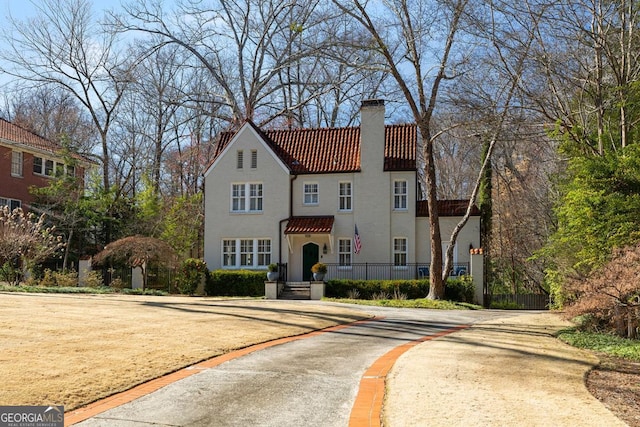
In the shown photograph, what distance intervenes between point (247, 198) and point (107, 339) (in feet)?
76.2

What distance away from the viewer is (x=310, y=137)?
36.2 m

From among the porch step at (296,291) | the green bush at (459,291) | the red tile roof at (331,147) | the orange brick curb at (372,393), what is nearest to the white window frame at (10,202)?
the red tile roof at (331,147)

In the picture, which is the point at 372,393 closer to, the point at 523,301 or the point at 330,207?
the point at 330,207

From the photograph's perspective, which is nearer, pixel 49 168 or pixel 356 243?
pixel 356 243

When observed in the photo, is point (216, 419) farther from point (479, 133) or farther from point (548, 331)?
point (479, 133)

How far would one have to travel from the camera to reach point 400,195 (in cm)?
3369

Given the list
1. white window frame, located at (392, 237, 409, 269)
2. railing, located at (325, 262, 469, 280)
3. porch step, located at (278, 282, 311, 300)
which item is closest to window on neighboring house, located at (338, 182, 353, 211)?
white window frame, located at (392, 237, 409, 269)

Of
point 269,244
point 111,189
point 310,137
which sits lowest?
point 269,244

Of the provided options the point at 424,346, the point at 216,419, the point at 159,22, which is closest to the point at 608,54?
the point at 424,346

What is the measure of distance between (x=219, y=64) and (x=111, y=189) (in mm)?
10669

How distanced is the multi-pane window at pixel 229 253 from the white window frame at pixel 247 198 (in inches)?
70.5

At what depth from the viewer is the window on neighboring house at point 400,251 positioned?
33344 mm

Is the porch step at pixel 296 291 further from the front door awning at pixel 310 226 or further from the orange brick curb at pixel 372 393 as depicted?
the orange brick curb at pixel 372 393

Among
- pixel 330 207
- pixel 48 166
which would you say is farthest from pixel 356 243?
pixel 48 166
